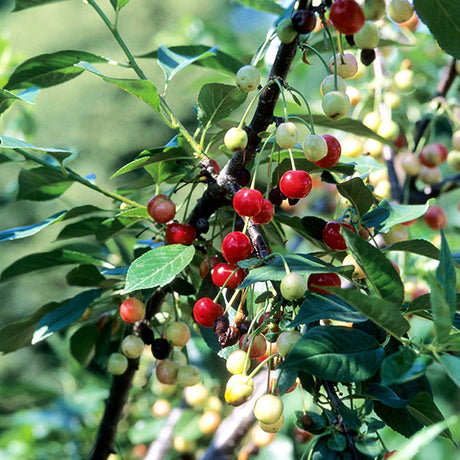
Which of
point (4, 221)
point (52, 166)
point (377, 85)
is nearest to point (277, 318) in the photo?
point (52, 166)

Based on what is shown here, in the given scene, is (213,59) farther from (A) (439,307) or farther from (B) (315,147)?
(A) (439,307)

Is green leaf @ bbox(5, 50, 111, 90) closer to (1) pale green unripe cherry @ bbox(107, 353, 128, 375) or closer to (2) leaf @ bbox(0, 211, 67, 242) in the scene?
(2) leaf @ bbox(0, 211, 67, 242)

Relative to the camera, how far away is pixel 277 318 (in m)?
0.45

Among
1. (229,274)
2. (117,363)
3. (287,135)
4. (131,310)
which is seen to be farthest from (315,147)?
(117,363)

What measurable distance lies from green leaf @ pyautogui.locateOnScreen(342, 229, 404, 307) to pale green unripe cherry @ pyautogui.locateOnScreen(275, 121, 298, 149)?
0.16 m

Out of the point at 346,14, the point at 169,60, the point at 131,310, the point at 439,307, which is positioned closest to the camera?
the point at 439,307

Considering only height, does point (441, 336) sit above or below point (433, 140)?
above

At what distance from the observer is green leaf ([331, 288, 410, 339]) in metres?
0.33

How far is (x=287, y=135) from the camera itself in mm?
493

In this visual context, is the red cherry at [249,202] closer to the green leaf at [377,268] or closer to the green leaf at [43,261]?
the green leaf at [377,268]

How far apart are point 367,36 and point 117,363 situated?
0.48 m

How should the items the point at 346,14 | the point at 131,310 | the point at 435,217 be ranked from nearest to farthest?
the point at 346,14, the point at 131,310, the point at 435,217

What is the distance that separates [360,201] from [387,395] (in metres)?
0.20

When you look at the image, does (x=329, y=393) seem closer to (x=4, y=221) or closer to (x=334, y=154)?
(x=334, y=154)
